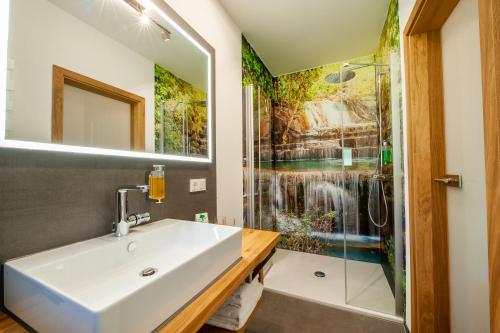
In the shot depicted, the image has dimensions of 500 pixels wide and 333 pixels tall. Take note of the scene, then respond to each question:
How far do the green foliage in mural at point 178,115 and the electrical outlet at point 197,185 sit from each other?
0.62 ft

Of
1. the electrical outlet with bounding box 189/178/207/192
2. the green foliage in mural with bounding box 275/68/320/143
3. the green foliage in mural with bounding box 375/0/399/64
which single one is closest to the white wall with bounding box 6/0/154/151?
the electrical outlet with bounding box 189/178/207/192

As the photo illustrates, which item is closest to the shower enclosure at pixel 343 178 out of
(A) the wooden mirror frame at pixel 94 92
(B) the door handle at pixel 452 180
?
(B) the door handle at pixel 452 180

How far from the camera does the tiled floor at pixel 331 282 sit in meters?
1.80

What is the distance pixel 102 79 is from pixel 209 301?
1.00 m

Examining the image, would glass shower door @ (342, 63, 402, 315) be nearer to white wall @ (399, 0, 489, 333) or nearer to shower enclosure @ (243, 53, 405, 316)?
shower enclosure @ (243, 53, 405, 316)

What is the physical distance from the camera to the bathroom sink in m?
0.41

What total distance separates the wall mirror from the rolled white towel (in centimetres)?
83

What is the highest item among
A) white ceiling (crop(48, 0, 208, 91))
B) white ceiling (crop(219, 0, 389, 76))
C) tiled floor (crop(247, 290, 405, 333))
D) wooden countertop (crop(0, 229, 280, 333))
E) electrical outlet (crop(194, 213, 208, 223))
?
white ceiling (crop(219, 0, 389, 76))

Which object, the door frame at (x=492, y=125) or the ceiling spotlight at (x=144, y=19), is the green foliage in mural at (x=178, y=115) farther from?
the door frame at (x=492, y=125)

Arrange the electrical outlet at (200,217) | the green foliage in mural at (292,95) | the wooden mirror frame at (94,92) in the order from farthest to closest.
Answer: the green foliage in mural at (292,95), the electrical outlet at (200,217), the wooden mirror frame at (94,92)

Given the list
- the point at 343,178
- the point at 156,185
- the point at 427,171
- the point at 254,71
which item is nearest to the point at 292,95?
the point at 254,71

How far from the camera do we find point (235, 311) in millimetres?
941

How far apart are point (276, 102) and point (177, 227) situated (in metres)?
2.56

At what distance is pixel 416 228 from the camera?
4.19 ft
